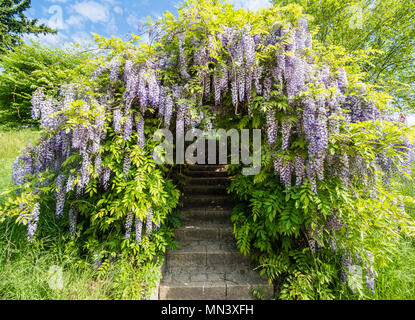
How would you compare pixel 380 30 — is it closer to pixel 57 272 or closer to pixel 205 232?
pixel 205 232

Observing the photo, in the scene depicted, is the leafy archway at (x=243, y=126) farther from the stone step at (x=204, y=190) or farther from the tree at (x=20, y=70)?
the tree at (x=20, y=70)

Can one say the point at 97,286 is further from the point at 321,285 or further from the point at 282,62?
the point at 282,62

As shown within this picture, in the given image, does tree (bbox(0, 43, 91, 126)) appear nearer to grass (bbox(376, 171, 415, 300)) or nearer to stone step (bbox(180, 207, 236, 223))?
stone step (bbox(180, 207, 236, 223))

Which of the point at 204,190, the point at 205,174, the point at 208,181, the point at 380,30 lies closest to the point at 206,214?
the point at 204,190

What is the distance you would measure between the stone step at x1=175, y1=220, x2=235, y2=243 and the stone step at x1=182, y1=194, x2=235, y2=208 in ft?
2.16

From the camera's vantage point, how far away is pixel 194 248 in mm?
3057

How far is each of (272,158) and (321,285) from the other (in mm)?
1570

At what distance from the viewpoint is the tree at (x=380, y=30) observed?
852 centimetres

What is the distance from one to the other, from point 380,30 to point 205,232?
11.6 m

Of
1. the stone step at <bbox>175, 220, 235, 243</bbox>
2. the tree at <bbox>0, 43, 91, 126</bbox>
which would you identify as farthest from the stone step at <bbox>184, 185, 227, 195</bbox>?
the tree at <bbox>0, 43, 91, 126</bbox>

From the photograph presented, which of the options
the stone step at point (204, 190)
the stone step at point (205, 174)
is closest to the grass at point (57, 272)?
the stone step at point (204, 190)

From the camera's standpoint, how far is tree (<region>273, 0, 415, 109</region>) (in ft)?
27.9

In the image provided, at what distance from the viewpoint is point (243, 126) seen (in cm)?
267

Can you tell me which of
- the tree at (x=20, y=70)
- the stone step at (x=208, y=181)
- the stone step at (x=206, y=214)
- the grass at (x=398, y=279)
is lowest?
the grass at (x=398, y=279)
